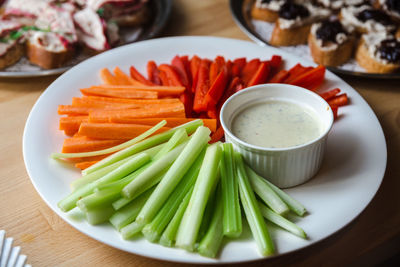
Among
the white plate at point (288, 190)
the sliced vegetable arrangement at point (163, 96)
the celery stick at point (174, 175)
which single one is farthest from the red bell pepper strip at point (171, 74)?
the celery stick at point (174, 175)

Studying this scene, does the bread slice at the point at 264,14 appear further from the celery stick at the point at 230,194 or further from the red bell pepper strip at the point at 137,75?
the celery stick at the point at 230,194

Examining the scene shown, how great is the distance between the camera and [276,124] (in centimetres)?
179

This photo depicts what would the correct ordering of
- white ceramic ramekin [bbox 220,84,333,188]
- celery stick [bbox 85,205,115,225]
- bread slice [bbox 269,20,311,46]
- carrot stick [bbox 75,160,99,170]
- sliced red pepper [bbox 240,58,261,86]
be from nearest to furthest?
celery stick [bbox 85,205,115,225] → white ceramic ramekin [bbox 220,84,333,188] → carrot stick [bbox 75,160,99,170] → sliced red pepper [bbox 240,58,261,86] → bread slice [bbox 269,20,311,46]

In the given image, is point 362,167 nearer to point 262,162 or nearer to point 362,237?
point 362,237

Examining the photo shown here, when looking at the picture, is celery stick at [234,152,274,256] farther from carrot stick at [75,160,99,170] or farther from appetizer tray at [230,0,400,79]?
appetizer tray at [230,0,400,79]

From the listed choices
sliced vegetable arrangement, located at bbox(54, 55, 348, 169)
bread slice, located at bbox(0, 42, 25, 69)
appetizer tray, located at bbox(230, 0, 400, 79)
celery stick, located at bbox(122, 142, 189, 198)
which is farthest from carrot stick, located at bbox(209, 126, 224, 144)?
bread slice, located at bbox(0, 42, 25, 69)

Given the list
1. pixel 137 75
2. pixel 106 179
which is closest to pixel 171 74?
pixel 137 75

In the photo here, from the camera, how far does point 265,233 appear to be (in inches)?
56.6

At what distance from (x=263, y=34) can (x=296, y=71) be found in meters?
0.64

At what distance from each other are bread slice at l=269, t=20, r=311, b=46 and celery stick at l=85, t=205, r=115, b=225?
1588 mm

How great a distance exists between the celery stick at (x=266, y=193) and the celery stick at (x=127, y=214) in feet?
1.24

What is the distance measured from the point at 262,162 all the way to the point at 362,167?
0.40 m

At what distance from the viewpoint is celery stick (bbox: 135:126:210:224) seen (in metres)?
1.49

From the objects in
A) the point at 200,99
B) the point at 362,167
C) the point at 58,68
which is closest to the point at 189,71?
the point at 200,99
